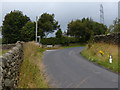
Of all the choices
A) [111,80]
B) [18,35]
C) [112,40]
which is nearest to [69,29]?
[18,35]

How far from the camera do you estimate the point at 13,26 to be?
60.7 m

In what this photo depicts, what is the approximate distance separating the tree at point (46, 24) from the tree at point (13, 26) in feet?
16.3

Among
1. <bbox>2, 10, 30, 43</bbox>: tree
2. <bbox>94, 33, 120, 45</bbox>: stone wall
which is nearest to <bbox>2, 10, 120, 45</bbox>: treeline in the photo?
<bbox>2, 10, 30, 43</bbox>: tree

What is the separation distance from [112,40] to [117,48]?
10.7ft

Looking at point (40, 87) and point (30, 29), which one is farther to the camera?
point (30, 29)

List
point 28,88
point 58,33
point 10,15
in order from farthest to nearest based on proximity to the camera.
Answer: point 10,15 < point 58,33 < point 28,88

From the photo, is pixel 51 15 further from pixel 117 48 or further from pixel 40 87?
pixel 40 87

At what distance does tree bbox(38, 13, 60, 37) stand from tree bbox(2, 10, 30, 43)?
4.98 m

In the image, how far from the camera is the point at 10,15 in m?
63.1

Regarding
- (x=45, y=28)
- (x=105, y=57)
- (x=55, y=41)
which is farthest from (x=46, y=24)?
(x=105, y=57)

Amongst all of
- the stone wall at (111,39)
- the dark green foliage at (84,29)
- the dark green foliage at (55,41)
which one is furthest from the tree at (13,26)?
the stone wall at (111,39)

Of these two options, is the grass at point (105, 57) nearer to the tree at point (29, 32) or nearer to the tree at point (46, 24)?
Answer: the tree at point (29, 32)

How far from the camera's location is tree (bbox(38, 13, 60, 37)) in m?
60.4

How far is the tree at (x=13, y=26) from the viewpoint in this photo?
190 feet
